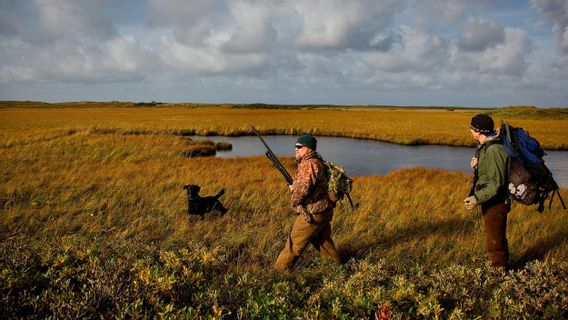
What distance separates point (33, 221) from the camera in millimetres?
7676

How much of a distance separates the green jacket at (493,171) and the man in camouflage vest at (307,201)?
72.5 inches

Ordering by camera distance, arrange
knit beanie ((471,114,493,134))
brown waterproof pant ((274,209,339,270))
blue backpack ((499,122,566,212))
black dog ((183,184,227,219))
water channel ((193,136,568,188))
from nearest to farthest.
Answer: blue backpack ((499,122,566,212)), knit beanie ((471,114,493,134)), brown waterproof pant ((274,209,339,270)), black dog ((183,184,227,219)), water channel ((193,136,568,188))

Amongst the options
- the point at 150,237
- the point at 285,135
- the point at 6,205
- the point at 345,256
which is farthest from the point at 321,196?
the point at 285,135

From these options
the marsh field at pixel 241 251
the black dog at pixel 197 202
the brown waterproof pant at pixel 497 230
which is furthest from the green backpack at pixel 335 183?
the black dog at pixel 197 202

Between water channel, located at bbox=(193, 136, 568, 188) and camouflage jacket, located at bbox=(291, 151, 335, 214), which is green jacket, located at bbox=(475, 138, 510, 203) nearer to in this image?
camouflage jacket, located at bbox=(291, 151, 335, 214)

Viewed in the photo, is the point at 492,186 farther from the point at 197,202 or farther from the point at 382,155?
the point at 382,155

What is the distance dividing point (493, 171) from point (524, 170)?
1.08 ft

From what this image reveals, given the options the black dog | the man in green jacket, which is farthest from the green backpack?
the black dog

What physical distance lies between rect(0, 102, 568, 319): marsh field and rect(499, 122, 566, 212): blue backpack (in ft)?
2.98

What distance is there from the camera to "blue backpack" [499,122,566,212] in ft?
14.5

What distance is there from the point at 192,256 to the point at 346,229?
12.6 feet

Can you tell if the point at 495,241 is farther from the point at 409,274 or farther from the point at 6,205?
the point at 6,205

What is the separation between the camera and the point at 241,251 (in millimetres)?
6406

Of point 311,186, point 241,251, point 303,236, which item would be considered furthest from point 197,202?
point 311,186
